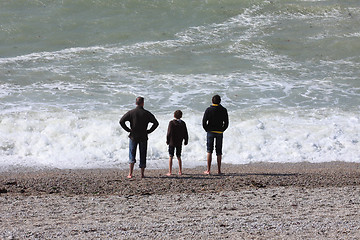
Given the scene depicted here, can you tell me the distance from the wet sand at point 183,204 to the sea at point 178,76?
1645mm

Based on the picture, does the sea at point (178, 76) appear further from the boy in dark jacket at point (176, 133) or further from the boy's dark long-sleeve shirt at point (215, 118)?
the boy's dark long-sleeve shirt at point (215, 118)

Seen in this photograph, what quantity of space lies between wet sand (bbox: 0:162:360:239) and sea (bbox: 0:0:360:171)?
5.40 feet

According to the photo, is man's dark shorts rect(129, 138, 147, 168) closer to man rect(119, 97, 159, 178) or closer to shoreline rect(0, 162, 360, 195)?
man rect(119, 97, 159, 178)

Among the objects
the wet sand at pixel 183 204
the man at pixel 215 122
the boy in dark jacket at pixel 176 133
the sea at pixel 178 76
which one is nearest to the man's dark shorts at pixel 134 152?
the wet sand at pixel 183 204

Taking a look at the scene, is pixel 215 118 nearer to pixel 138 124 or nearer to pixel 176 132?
pixel 176 132

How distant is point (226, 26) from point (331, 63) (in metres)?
4.36

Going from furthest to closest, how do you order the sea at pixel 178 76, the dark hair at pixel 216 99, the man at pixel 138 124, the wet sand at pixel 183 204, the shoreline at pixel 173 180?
the sea at pixel 178 76 → the dark hair at pixel 216 99 → the man at pixel 138 124 → the shoreline at pixel 173 180 → the wet sand at pixel 183 204

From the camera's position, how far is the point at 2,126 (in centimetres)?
1367

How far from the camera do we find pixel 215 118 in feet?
35.2

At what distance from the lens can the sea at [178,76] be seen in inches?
513

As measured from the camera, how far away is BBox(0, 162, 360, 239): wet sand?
6.97 meters

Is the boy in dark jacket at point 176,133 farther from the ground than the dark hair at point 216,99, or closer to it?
closer to it

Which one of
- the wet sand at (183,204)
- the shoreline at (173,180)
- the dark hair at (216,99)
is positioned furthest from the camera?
the dark hair at (216,99)

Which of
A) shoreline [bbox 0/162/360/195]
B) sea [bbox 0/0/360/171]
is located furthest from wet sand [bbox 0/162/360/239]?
sea [bbox 0/0/360/171]
